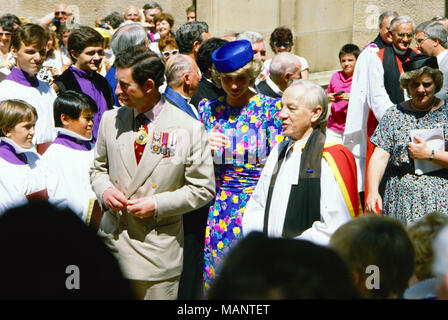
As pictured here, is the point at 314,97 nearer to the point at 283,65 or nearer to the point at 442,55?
the point at 283,65

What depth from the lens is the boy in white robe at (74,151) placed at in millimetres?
4359

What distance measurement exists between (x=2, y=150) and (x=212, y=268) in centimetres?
160

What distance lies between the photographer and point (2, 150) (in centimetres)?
430

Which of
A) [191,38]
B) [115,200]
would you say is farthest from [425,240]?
[191,38]

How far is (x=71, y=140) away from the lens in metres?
4.57

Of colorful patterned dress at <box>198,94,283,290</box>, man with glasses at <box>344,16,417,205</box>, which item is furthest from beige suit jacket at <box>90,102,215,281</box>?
man with glasses at <box>344,16,417,205</box>

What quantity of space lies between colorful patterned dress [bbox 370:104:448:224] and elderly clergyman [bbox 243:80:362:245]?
43.1 inches

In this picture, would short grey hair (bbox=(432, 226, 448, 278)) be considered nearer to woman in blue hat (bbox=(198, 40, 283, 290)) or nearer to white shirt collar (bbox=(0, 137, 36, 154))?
woman in blue hat (bbox=(198, 40, 283, 290))

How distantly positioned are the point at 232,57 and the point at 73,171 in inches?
51.2

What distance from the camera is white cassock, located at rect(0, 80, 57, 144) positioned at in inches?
208
